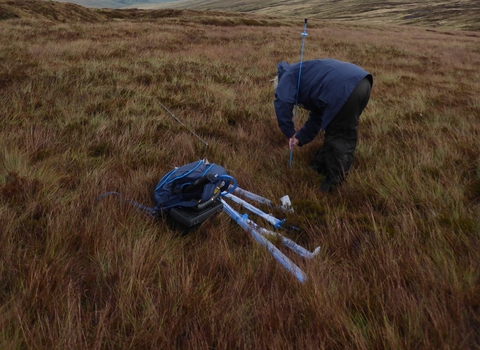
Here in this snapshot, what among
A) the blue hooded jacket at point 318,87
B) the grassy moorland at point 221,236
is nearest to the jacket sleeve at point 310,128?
the blue hooded jacket at point 318,87

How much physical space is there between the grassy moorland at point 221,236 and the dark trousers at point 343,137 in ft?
0.54

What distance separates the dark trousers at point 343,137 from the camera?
3309 millimetres

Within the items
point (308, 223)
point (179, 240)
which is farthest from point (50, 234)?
point (308, 223)

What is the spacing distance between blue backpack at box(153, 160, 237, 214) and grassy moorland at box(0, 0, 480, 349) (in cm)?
24

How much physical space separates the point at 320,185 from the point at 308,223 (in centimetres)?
88

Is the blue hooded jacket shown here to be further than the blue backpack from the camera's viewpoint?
Yes

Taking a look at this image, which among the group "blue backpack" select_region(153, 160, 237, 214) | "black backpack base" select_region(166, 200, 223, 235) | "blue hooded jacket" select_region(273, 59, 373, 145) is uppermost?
"blue hooded jacket" select_region(273, 59, 373, 145)

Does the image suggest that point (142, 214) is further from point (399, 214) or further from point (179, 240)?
point (399, 214)

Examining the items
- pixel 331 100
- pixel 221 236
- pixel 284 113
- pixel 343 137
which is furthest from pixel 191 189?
pixel 343 137

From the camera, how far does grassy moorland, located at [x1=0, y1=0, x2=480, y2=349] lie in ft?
4.97

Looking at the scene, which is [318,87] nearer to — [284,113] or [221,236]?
[284,113]

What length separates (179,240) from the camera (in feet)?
7.74

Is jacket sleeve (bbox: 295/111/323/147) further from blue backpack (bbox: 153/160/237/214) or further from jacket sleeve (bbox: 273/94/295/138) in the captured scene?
blue backpack (bbox: 153/160/237/214)

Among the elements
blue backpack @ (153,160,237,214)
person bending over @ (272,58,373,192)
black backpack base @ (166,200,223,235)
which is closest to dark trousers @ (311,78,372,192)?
person bending over @ (272,58,373,192)
